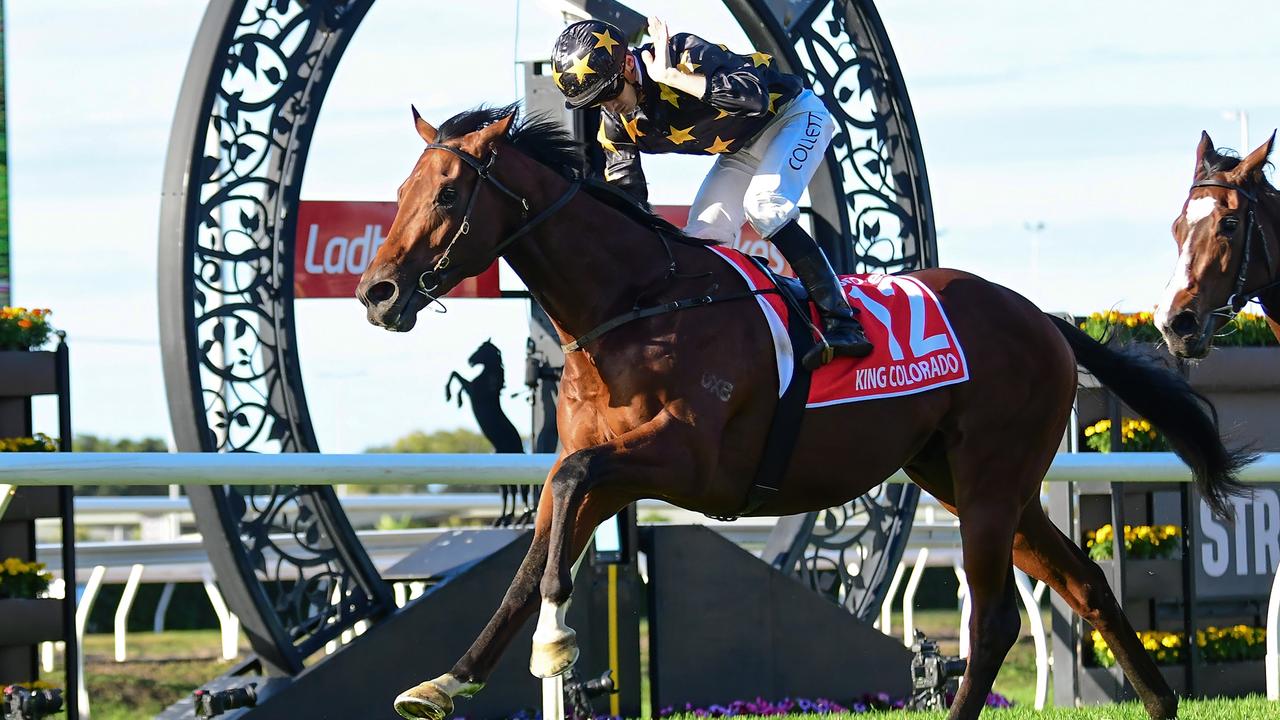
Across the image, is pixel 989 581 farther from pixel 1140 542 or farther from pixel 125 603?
pixel 125 603

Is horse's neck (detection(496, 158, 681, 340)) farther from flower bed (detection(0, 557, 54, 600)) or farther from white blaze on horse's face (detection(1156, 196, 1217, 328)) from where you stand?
flower bed (detection(0, 557, 54, 600))

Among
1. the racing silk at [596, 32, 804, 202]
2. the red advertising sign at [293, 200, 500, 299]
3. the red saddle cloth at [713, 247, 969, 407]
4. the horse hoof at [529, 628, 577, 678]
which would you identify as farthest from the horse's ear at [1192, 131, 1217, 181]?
the red advertising sign at [293, 200, 500, 299]

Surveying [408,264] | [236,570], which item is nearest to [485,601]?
[236,570]

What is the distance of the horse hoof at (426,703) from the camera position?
3.54 m

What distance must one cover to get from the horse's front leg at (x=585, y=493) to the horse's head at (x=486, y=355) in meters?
4.69

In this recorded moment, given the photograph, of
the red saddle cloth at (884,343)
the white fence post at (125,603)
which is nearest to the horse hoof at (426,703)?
the red saddle cloth at (884,343)

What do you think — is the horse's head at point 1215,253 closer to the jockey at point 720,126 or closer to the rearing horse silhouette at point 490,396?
the jockey at point 720,126

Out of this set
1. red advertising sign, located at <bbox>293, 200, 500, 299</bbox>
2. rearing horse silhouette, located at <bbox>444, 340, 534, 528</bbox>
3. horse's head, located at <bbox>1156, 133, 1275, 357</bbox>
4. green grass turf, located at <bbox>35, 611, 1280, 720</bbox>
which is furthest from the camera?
green grass turf, located at <bbox>35, 611, 1280, 720</bbox>

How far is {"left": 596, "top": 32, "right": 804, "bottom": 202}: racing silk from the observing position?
4.23m

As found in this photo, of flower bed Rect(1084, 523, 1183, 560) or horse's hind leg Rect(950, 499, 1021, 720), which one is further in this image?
flower bed Rect(1084, 523, 1183, 560)

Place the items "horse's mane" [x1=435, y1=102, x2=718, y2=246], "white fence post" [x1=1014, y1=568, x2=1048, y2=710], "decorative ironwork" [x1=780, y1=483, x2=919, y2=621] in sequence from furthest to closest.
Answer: "decorative ironwork" [x1=780, y1=483, x2=919, y2=621], "white fence post" [x1=1014, y1=568, x2=1048, y2=710], "horse's mane" [x1=435, y1=102, x2=718, y2=246]

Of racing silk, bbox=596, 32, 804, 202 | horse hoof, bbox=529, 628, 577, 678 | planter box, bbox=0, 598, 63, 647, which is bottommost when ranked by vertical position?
planter box, bbox=0, 598, 63, 647

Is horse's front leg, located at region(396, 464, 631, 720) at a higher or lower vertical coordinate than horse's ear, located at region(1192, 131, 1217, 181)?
lower

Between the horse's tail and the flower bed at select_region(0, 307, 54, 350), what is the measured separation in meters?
3.28
